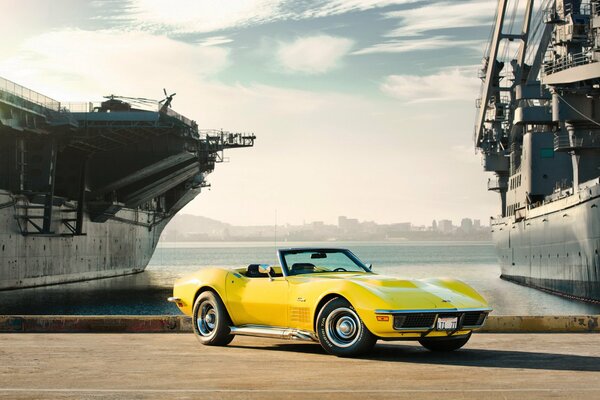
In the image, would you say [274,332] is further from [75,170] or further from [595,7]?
[75,170]

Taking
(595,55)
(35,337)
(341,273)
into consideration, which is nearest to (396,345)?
(341,273)

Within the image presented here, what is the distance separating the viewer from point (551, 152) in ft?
233

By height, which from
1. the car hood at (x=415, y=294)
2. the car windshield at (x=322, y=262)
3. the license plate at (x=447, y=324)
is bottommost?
the license plate at (x=447, y=324)

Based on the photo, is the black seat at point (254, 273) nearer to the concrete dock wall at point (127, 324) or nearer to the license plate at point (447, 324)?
the concrete dock wall at point (127, 324)

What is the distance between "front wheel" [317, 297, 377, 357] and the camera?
11.6 m

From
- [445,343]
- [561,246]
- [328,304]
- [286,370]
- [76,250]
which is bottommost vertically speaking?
[286,370]

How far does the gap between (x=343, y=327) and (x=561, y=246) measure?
44868 mm

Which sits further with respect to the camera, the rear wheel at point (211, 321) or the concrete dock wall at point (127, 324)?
the concrete dock wall at point (127, 324)

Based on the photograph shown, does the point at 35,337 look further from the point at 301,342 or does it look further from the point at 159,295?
the point at 159,295

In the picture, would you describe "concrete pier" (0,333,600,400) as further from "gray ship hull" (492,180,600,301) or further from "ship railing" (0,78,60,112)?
"ship railing" (0,78,60,112)

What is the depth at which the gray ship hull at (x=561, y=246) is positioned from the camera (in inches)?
1838

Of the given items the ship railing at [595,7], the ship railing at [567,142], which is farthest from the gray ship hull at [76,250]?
the ship railing at [595,7]

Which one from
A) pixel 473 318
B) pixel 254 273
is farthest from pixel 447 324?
pixel 254 273

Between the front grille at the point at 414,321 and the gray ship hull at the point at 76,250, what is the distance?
56.7 metres
